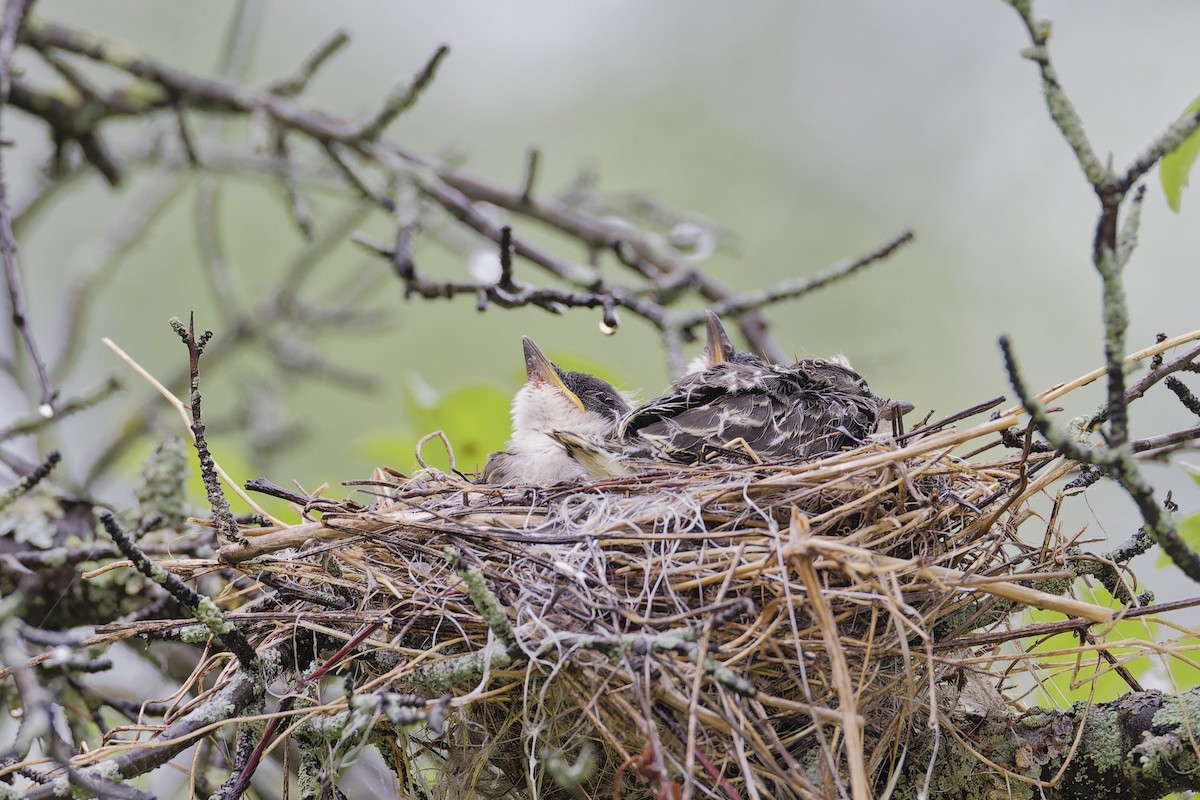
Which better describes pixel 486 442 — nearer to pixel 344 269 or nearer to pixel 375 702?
pixel 375 702

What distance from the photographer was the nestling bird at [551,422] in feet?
9.82

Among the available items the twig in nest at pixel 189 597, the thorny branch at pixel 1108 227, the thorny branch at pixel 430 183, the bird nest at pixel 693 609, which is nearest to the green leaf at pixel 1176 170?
the thorny branch at pixel 1108 227

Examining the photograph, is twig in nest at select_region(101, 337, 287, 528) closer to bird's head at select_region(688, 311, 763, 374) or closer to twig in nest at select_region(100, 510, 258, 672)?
twig in nest at select_region(100, 510, 258, 672)

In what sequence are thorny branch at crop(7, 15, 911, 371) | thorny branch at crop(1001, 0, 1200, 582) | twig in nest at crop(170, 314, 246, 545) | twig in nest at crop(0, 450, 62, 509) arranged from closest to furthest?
thorny branch at crop(1001, 0, 1200, 582)
twig in nest at crop(170, 314, 246, 545)
twig in nest at crop(0, 450, 62, 509)
thorny branch at crop(7, 15, 911, 371)

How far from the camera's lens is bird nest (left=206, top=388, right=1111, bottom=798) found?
179cm

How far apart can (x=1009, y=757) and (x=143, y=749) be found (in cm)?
158

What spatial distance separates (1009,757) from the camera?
2.04m

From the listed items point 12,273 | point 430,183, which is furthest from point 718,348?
point 12,273

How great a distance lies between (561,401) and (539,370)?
163 mm

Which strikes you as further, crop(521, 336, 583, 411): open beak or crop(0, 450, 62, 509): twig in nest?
crop(521, 336, 583, 411): open beak

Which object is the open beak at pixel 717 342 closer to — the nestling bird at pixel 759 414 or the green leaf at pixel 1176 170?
the nestling bird at pixel 759 414

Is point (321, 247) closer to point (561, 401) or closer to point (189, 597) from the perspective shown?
point (561, 401)

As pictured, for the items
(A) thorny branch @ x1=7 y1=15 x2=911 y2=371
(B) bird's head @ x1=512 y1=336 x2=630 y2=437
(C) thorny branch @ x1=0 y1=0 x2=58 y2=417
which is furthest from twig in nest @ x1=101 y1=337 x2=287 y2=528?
(B) bird's head @ x1=512 y1=336 x2=630 y2=437

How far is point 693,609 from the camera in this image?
6.33 ft
